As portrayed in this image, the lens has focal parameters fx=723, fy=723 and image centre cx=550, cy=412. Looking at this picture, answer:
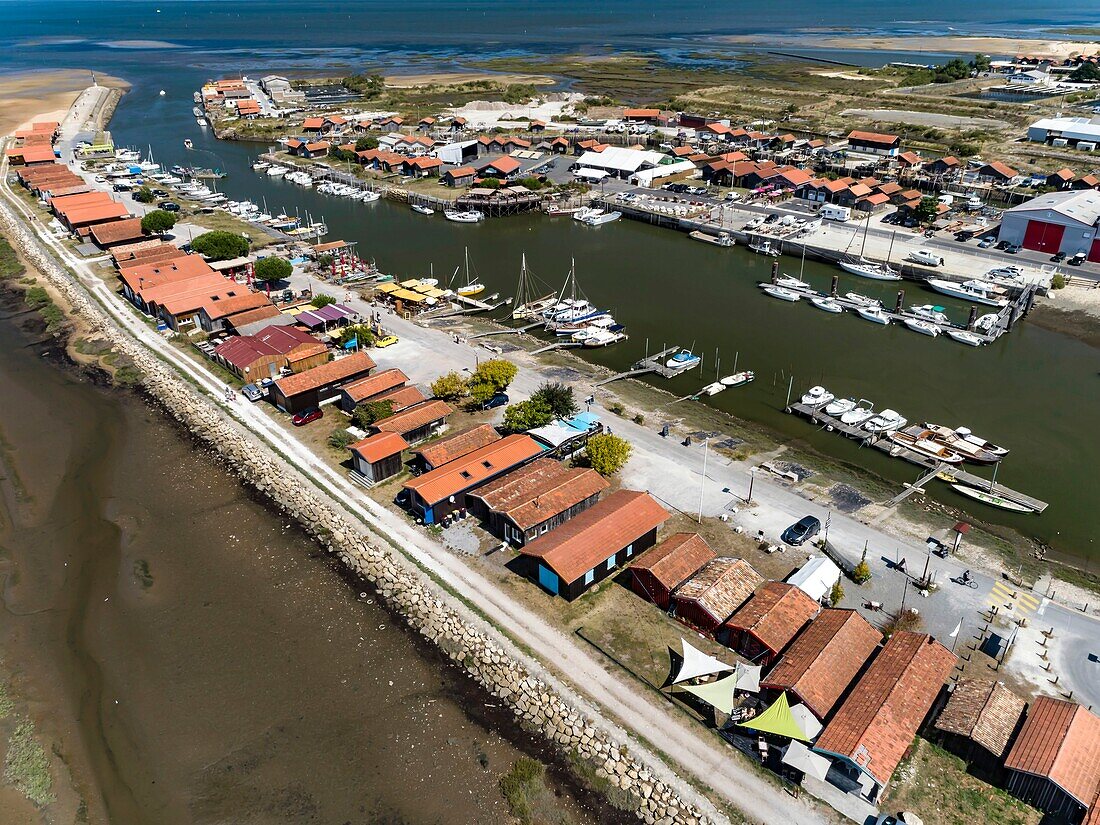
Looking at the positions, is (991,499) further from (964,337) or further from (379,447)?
(379,447)

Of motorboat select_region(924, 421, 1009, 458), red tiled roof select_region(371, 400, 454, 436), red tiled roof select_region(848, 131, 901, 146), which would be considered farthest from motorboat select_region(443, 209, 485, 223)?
red tiled roof select_region(848, 131, 901, 146)

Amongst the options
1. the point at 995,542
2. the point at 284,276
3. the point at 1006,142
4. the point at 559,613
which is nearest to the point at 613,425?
the point at 559,613

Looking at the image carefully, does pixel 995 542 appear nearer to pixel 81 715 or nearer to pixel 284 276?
pixel 81 715

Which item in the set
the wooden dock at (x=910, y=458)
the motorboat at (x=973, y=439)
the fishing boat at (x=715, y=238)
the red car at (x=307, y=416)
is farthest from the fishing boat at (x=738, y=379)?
the fishing boat at (x=715, y=238)

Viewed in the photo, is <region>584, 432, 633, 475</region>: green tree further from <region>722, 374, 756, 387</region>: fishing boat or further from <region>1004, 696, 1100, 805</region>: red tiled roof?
<region>1004, 696, 1100, 805</region>: red tiled roof

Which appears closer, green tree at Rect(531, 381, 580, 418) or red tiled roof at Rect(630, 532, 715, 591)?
red tiled roof at Rect(630, 532, 715, 591)

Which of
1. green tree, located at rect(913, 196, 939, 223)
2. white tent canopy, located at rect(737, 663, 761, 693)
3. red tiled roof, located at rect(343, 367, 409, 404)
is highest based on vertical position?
green tree, located at rect(913, 196, 939, 223)

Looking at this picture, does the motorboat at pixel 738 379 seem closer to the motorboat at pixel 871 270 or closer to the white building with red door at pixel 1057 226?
the motorboat at pixel 871 270
